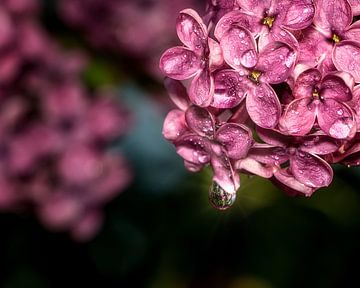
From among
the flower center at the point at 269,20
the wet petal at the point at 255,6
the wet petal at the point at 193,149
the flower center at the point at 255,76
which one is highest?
the wet petal at the point at 255,6

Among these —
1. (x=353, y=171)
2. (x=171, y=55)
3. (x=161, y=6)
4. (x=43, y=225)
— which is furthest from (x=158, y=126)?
(x=171, y=55)

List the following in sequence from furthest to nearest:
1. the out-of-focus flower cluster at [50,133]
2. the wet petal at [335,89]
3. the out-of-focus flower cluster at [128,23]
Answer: the out-of-focus flower cluster at [128,23] < the out-of-focus flower cluster at [50,133] < the wet petal at [335,89]

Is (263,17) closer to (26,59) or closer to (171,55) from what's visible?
(171,55)

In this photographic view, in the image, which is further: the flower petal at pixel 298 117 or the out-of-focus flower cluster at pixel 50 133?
the out-of-focus flower cluster at pixel 50 133

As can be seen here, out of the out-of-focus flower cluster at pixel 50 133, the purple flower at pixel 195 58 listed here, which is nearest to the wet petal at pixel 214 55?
the purple flower at pixel 195 58

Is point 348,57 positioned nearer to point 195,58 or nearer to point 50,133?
point 195,58

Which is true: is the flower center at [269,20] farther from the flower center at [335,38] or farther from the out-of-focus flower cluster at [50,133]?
the out-of-focus flower cluster at [50,133]

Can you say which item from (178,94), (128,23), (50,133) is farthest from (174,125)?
(128,23)

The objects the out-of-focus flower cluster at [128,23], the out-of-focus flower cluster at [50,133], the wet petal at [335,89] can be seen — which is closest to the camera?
the wet petal at [335,89]
